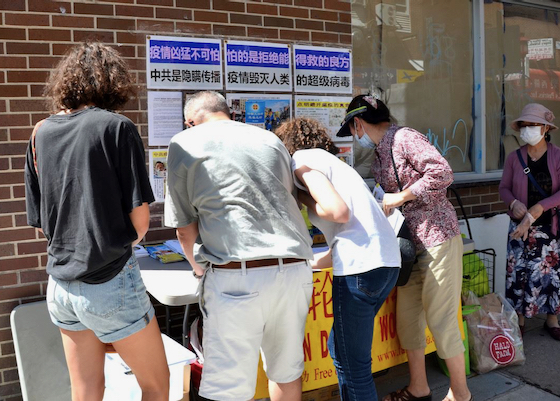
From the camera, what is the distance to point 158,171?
3713 millimetres

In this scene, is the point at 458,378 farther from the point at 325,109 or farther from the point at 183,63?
the point at 183,63

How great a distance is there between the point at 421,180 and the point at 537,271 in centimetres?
203

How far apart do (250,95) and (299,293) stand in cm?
194

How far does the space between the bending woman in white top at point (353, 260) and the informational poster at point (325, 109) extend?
1.58 meters

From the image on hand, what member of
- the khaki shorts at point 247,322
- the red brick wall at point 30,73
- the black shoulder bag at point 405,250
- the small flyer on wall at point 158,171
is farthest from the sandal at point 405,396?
the red brick wall at point 30,73

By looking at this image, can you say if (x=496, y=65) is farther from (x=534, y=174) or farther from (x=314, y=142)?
(x=314, y=142)

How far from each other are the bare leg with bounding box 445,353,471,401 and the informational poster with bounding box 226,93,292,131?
1.95 metres

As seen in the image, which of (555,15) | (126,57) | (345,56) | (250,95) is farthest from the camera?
(555,15)

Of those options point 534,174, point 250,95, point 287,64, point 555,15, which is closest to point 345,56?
point 287,64

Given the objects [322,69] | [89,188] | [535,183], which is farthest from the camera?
[535,183]

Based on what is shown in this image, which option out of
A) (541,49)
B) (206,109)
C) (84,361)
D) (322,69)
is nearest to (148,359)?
(84,361)

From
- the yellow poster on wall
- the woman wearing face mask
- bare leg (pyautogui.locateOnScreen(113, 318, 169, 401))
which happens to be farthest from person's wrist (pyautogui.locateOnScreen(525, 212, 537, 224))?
bare leg (pyautogui.locateOnScreen(113, 318, 169, 401))

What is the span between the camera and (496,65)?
592 centimetres

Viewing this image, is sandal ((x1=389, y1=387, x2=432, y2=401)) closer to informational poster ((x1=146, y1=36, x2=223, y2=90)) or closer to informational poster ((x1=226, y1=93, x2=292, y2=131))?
informational poster ((x1=226, y1=93, x2=292, y2=131))
